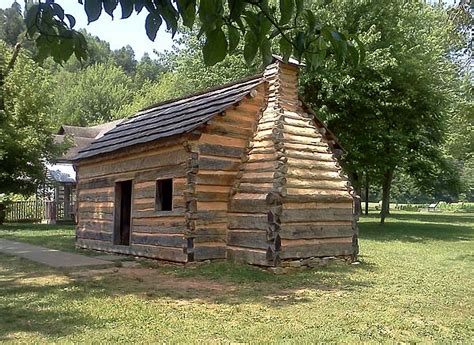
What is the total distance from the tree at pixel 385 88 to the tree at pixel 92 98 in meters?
42.2

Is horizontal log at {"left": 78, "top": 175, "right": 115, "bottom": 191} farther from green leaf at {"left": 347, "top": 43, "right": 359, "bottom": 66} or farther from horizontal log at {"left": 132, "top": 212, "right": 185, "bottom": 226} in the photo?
green leaf at {"left": 347, "top": 43, "right": 359, "bottom": 66}

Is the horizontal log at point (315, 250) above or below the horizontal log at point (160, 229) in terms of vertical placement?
below

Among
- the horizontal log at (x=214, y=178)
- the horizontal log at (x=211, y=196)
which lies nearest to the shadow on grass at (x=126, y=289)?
the horizontal log at (x=211, y=196)

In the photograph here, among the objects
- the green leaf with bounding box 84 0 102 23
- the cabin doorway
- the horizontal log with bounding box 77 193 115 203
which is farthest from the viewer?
the horizontal log with bounding box 77 193 115 203

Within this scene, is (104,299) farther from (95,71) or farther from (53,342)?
(95,71)

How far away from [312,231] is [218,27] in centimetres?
1005

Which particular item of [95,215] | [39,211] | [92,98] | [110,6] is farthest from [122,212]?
[92,98]

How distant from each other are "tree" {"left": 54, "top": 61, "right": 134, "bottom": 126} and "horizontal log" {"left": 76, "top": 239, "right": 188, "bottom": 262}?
46027 mm

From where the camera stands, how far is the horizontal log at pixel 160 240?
11.7 m

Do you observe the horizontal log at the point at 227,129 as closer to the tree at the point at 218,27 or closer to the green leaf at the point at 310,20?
the tree at the point at 218,27

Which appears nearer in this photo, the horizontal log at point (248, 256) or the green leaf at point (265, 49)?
the green leaf at point (265, 49)

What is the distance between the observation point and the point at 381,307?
7.92m

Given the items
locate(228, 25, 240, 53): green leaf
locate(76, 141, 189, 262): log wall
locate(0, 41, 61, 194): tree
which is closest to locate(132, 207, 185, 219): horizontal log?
locate(76, 141, 189, 262): log wall

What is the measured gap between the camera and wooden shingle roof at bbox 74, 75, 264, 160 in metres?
12.2
